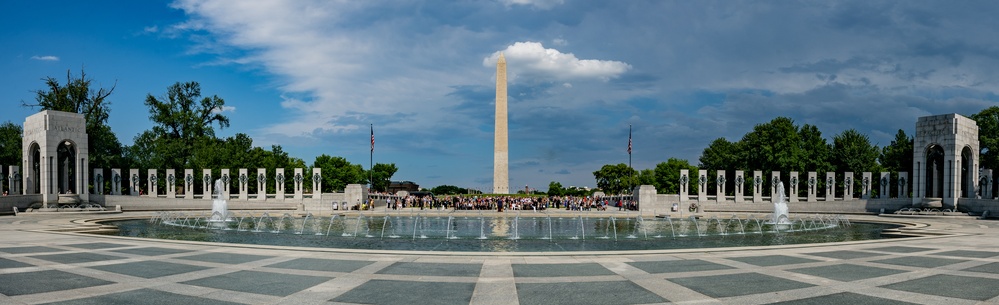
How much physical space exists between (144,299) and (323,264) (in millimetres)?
4361

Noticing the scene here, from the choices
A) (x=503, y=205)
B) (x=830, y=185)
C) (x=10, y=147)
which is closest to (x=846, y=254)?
(x=503, y=205)

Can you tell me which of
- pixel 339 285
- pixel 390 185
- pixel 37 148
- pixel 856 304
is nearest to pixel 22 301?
pixel 339 285

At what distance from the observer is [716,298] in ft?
32.0

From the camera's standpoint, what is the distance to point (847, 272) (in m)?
12.6

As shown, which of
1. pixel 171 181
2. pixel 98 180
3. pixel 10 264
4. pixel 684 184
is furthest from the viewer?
pixel 684 184

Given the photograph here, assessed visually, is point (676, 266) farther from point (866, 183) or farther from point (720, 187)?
point (866, 183)

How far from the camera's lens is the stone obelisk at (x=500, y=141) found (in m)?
65.8

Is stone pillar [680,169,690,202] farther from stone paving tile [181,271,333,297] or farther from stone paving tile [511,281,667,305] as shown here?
stone paving tile [181,271,333,297]

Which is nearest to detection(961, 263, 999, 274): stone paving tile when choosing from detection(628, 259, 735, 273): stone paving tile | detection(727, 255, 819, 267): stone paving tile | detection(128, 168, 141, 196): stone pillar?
detection(727, 255, 819, 267): stone paving tile

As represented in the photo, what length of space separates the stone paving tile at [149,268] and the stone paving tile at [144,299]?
176 cm

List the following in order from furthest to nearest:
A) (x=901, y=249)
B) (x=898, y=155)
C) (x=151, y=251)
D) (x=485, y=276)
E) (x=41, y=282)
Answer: (x=898, y=155), (x=901, y=249), (x=151, y=251), (x=485, y=276), (x=41, y=282)

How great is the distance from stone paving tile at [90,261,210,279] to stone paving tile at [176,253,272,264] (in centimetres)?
83

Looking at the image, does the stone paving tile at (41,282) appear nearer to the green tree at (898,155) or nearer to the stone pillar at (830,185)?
the stone pillar at (830,185)

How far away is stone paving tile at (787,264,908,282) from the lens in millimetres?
11938
